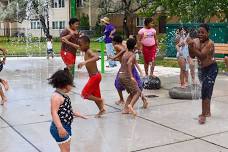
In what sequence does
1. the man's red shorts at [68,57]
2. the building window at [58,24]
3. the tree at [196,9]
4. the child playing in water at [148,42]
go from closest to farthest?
the man's red shorts at [68,57] → the child playing in water at [148,42] → the tree at [196,9] → the building window at [58,24]

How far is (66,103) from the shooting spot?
435 centimetres

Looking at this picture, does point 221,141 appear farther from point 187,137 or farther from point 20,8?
point 20,8

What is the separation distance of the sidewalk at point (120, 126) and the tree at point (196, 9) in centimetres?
706

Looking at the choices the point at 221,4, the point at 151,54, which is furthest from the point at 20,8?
the point at 151,54

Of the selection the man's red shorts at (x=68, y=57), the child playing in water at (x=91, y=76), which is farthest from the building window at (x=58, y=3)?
the child playing in water at (x=91, y=76)

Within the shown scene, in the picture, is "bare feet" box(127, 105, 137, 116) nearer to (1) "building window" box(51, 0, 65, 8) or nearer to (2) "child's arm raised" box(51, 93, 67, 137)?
(2) "child's arm raised" box(51, 93, 67, 137)

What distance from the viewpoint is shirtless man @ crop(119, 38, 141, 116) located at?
7.21 metres

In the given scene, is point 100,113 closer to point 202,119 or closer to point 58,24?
point 202,119

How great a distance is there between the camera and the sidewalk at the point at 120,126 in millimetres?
5508

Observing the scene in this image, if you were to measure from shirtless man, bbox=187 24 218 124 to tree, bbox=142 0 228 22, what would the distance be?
32.1 ft

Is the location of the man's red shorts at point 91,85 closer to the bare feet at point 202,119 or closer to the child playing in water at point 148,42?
the bare feet at point 202,119

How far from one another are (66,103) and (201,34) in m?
2.94

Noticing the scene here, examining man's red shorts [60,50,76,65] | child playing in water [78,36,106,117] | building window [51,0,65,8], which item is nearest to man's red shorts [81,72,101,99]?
child playing in water [78,36,106,117]

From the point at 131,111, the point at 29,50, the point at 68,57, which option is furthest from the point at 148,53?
the point at 29,50
